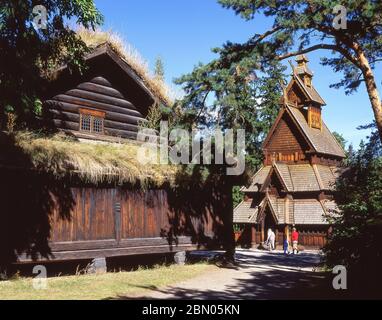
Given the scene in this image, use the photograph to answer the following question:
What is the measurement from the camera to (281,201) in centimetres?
3275

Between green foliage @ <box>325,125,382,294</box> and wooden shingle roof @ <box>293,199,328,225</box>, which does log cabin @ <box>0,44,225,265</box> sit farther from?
wooden shingle roof @ <box>293,199,328,225</box>

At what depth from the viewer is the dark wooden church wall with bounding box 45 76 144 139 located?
15859 millimetres

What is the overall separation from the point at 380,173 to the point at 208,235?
6950mm

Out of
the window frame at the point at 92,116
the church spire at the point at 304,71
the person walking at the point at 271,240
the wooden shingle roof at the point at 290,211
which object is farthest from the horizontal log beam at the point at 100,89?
the church spire at the point at 304,71

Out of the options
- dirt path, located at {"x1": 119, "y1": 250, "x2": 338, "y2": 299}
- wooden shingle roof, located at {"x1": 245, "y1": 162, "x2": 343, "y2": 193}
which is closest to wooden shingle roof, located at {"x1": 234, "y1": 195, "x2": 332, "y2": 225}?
wooden shingle roof, located at {"x1": 245, "y1": 162, "x2": 343, "y2": 193}

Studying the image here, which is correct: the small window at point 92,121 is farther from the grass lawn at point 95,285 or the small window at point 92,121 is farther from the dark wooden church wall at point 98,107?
the grass lawn at point 95,285

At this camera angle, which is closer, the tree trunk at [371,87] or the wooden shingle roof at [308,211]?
the tree trunk at [371,87]

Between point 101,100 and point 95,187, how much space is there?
210 inches

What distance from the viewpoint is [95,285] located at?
437 inches

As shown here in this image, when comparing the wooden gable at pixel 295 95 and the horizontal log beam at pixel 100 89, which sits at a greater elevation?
the wooden gable at pixel 295 95

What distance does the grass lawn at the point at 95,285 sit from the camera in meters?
9.69

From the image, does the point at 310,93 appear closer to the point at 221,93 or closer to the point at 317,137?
the point at 317,137

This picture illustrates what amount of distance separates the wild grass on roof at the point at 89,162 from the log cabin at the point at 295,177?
726 inches

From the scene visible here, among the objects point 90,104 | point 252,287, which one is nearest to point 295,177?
point 90,104
